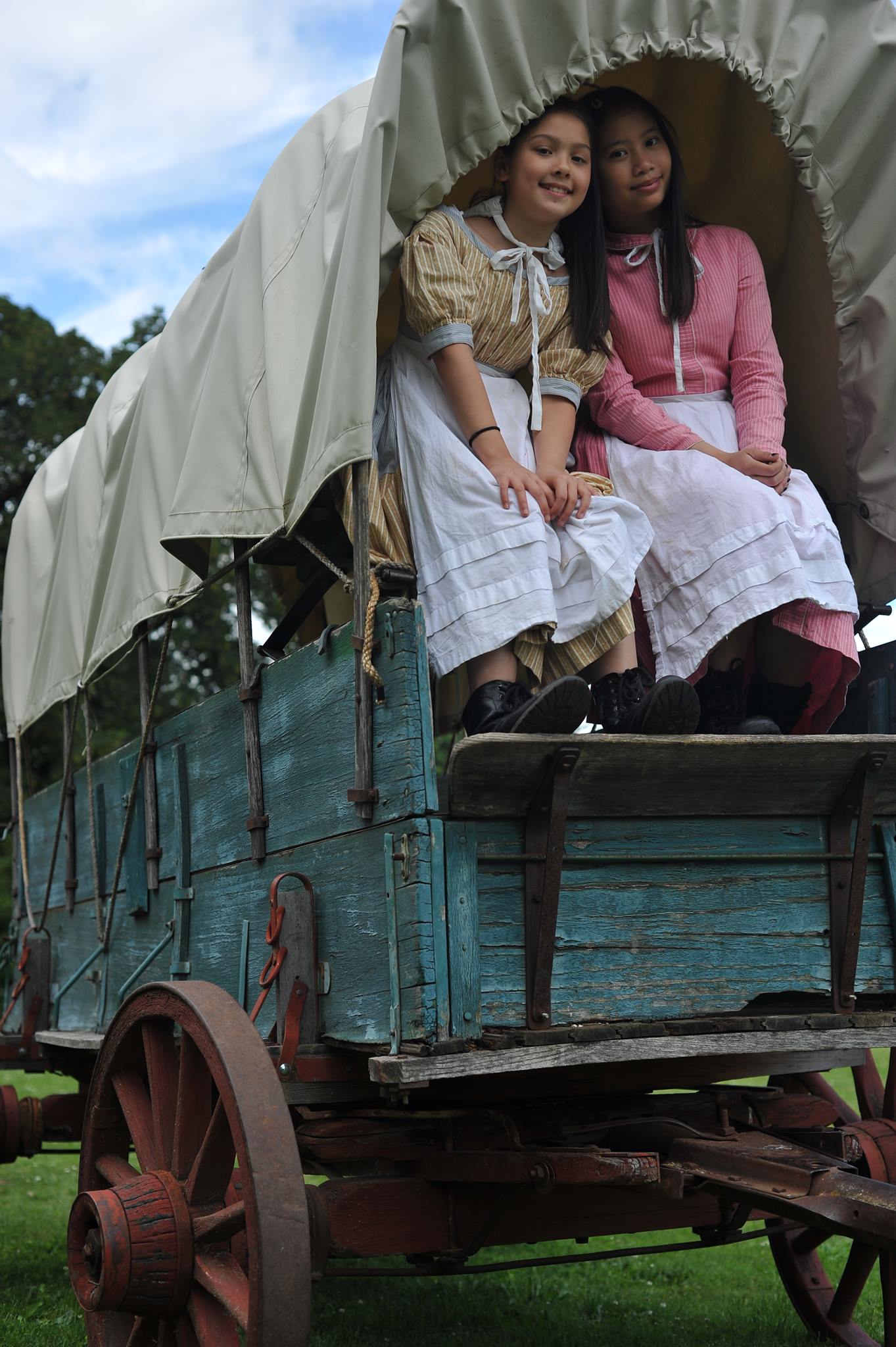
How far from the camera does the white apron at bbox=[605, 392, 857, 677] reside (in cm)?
334

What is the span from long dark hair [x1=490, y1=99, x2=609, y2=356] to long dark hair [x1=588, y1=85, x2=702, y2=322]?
0.06 meters

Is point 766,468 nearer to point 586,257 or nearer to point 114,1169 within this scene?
point 586,257

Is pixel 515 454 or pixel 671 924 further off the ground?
pixel 515 454

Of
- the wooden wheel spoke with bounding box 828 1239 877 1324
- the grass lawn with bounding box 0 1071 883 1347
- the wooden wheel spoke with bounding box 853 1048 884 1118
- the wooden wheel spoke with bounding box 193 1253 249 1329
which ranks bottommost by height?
the grass lawn with bounding box 0 1071 883 1347

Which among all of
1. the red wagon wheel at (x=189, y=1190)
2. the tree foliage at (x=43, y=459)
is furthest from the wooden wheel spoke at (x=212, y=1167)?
the tree foliage at (x=43, y=459)

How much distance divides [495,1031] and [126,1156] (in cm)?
137

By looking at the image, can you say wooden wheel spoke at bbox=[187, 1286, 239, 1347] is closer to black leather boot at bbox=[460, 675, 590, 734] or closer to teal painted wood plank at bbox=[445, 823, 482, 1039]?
teal painted wood plank at bbox=[445, 823, 482, 1039]

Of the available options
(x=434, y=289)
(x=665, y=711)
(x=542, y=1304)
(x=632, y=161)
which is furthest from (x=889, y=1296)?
(x=632, y=161)

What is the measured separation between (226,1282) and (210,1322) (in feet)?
0.45

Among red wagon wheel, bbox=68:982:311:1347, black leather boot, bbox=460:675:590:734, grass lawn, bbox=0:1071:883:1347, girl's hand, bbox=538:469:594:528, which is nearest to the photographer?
red wagon wheel, bbox=68:982:311:1347

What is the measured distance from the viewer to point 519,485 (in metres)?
3.15

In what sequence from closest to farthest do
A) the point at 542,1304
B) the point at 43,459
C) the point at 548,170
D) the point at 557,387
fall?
the point at 548,170
the point at 557,387
the point at 542,1304
the point at 43,459

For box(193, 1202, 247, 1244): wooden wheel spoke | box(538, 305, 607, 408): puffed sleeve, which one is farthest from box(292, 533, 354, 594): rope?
box(193, 1202, 247, 1244): wooden wheel spoke

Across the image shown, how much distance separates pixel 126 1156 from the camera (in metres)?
3.50
